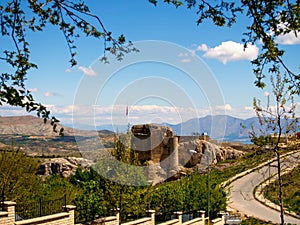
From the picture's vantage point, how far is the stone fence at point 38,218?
11.3m

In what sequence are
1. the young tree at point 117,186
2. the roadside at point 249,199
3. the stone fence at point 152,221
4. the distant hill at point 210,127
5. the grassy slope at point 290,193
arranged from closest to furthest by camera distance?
the stone fence at point 152,221 < the young tree at point 117,186 < the roadside at point 249,199 < the grassy slope at point 290,193 < the distant hill at point 210,127

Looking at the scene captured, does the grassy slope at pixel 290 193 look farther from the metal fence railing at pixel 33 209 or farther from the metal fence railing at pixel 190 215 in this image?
the metal fence railing at pixel 33 209

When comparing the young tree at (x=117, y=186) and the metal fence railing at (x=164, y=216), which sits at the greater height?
the young tree at (x=117, y=186)

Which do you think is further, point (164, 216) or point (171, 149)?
point (171, 149)

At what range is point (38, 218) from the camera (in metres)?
12.2

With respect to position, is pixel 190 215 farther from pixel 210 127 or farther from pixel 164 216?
pixel 210 127

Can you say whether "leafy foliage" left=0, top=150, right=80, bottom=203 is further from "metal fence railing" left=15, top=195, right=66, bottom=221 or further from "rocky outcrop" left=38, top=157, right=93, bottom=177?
"rocky outcrop" left=38, top=157, right=93, bottom=177

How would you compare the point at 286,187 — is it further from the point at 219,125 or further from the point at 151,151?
the point at 151,151

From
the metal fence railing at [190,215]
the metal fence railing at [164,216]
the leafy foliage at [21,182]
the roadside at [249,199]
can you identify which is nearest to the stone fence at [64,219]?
the metal fence railing at [164,216]

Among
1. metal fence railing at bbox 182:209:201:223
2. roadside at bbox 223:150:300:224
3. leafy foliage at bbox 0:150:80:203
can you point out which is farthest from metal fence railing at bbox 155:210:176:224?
roadside at bbox 223:150:300:224

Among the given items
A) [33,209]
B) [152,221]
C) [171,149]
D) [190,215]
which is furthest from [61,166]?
[33,209]

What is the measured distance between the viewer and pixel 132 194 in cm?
1811

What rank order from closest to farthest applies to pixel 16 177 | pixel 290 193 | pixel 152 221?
pixel 152 221 < pixel 16 177 < pixel 290 193

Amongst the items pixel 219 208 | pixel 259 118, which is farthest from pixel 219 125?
pixel 259 118
